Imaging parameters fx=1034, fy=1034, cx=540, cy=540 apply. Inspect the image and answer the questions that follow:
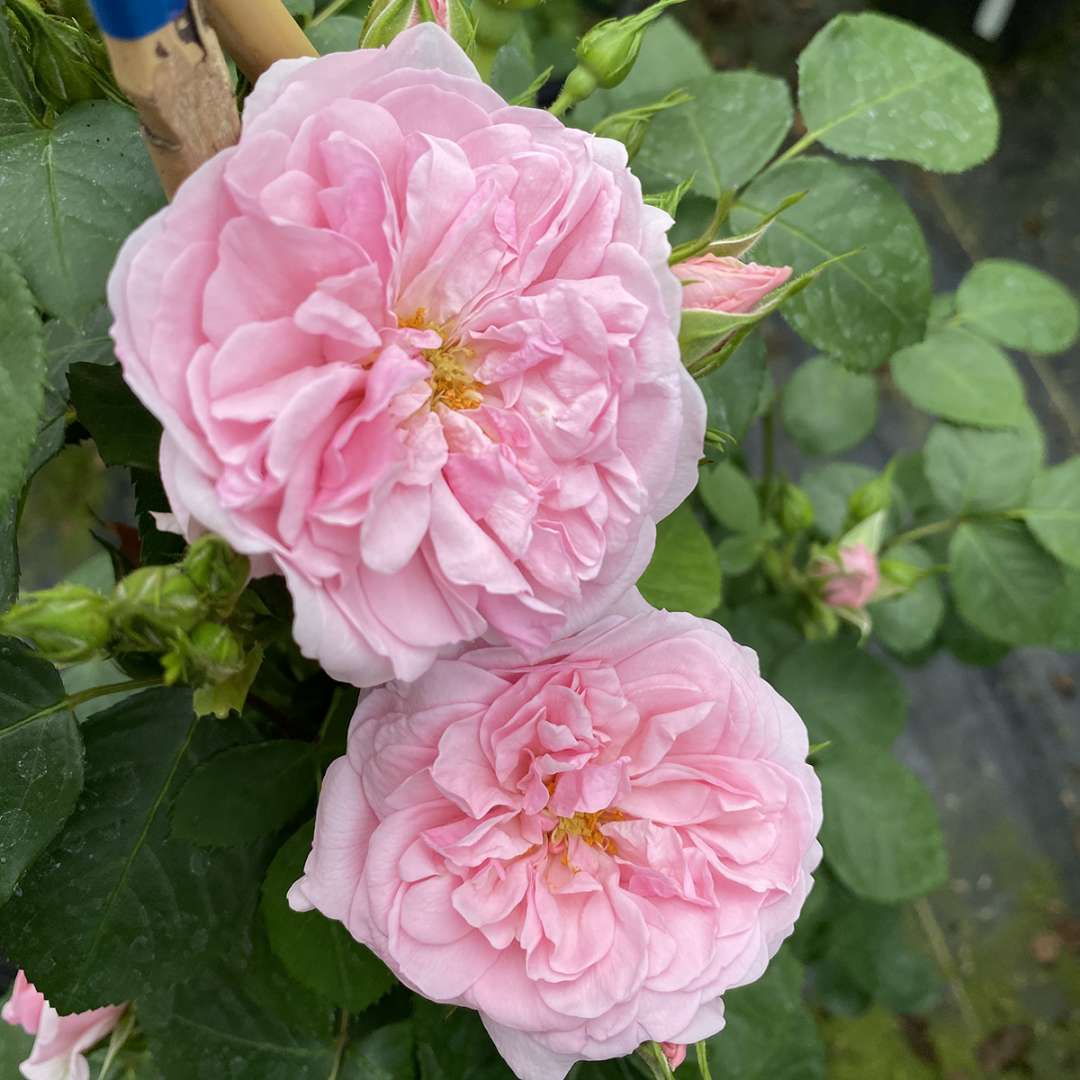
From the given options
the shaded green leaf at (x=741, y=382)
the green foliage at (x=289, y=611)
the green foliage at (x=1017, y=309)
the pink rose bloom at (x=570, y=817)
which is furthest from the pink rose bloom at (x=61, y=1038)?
the green foliage at (x=1017, y=309)

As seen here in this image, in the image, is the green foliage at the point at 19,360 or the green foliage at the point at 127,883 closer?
the green foliage at the point at 19,360

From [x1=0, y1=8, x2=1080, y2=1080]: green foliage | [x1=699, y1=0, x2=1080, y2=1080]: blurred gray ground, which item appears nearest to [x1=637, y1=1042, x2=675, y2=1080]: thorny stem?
[x1=0, y1=8, x2=1080, y2=1080]: green foliage

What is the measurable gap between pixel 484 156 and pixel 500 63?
0.28 meters

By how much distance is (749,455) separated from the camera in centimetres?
178

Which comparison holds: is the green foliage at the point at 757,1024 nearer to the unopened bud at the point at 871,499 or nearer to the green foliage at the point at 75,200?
the unopened bud at the point at 871,499

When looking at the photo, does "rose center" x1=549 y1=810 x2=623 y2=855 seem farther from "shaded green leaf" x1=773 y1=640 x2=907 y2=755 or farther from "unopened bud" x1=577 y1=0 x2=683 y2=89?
"shaded green leaf" x1=773 y1=640 x2=907 y2=755

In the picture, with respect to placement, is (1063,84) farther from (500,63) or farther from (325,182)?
(325,182)

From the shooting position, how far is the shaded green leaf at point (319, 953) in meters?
0.55

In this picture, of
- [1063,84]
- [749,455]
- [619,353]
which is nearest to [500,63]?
[619,353]

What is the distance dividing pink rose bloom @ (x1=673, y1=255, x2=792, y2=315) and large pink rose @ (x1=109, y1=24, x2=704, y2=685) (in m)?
0.04

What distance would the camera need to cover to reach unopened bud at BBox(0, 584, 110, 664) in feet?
1.15

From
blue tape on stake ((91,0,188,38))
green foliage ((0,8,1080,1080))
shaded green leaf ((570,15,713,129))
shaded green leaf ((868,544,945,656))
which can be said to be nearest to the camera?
blue tape on stake ((91,0,188,38))

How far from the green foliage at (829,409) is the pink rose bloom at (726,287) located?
0.73 metres

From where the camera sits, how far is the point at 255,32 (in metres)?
0.34
